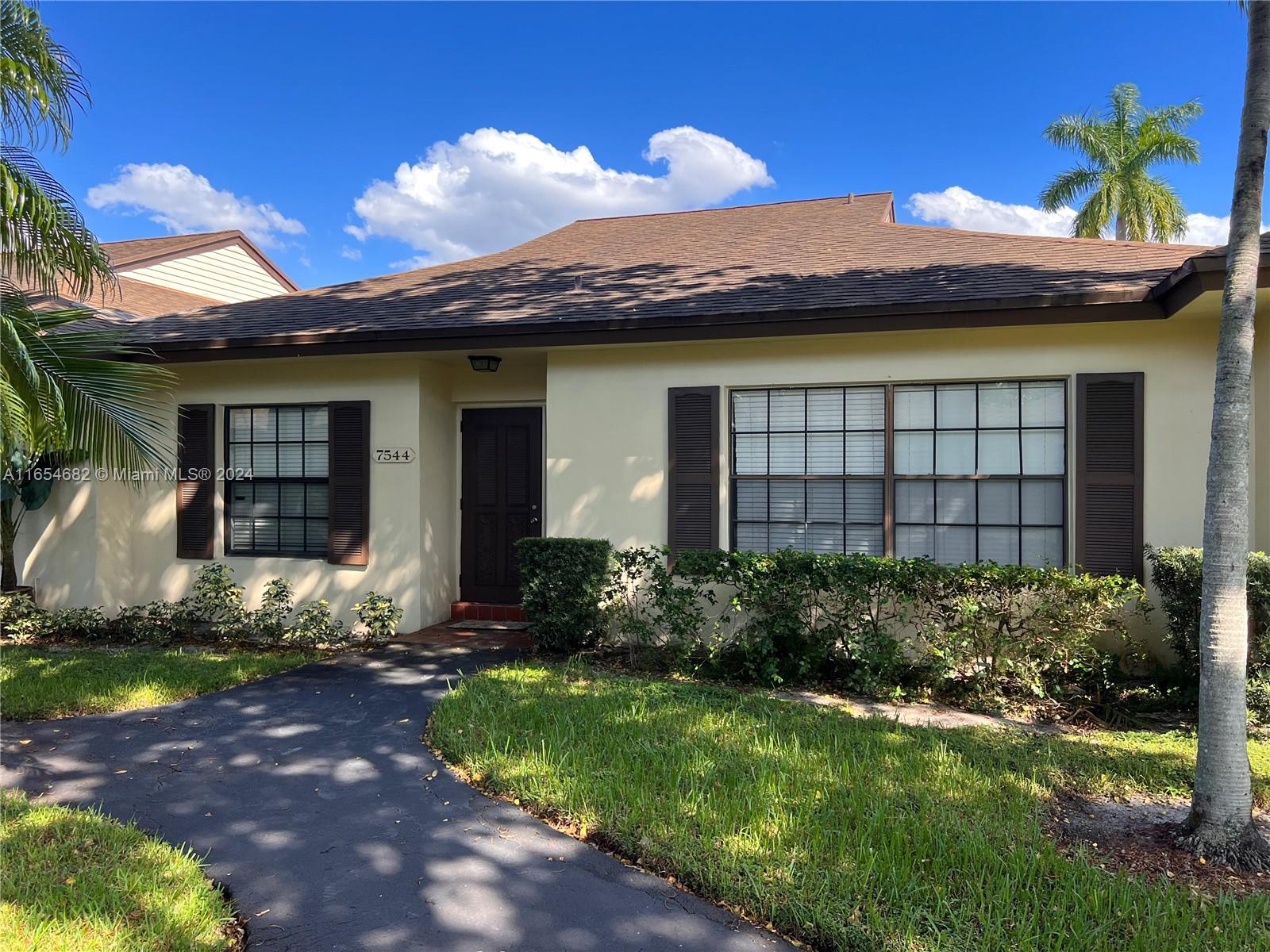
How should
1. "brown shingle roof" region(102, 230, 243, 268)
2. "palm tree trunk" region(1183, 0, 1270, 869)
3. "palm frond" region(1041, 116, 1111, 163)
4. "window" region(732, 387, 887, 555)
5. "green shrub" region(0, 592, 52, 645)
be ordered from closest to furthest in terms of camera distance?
"palm tree trunk" region(1183, 0, 1270, 869) → "window" region(732, 387, 887, 555) → "green shrub" region(0, 592, 52, 645) → "brown shingle roof" region(102, 230, 243, 268) → "palm frond" region(1041, 116, 1111, 163)

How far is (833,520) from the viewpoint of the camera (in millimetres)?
6500

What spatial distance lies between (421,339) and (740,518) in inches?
133

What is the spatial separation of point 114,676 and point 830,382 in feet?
20.5

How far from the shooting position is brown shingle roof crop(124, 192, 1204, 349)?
6.13 m

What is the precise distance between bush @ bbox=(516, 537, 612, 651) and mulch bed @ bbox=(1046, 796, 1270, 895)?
382cm

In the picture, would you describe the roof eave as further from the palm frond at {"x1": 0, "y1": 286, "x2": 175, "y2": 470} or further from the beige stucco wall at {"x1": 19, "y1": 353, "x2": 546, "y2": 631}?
the palm frond at {"x1": 0, "y1": 286, "x2": 175, "y2": 470}

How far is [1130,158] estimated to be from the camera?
24.6 meters

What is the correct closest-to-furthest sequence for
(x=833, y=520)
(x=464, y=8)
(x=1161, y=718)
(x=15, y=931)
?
(x=15, y=931) < (x=1161, y=718) < (x=833, y=520) < (x=464, y=8)

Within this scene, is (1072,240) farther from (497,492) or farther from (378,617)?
(378,617)

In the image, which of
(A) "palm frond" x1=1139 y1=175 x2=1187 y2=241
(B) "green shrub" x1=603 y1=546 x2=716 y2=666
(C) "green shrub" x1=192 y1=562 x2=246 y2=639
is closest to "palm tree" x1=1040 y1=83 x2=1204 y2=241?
(A) "palm frond" x1=1139 y1=175 x2=1187 y2=241

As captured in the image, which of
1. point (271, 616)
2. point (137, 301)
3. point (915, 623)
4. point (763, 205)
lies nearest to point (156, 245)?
point (137, 301)

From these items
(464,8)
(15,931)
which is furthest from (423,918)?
(464,8)

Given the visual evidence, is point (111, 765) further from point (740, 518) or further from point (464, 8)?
point (464, 8)

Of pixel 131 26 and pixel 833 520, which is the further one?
pixel 131 26
